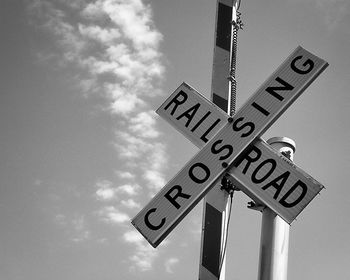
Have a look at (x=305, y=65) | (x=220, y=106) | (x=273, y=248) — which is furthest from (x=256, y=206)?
(x=305, y=65)

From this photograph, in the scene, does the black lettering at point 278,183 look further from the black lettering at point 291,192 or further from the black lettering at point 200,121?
the black lettering at point 200,121

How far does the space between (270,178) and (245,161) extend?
6.7 inches

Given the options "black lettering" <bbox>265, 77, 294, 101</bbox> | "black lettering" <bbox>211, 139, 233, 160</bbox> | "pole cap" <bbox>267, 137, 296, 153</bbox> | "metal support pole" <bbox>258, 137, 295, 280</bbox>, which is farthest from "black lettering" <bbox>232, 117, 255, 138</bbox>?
"pole cap" <bbox>267, 137, 296, 153</bbox>

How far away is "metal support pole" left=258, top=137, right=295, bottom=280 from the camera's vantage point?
276cm

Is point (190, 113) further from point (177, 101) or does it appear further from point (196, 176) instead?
point (196, 176)

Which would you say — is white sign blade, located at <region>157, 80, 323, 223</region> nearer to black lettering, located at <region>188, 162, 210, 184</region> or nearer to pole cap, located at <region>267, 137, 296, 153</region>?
black lettering, located at <region>188, 162, 210, 184</region>

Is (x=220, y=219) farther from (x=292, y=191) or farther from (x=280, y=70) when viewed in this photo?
(x=280, y=70)

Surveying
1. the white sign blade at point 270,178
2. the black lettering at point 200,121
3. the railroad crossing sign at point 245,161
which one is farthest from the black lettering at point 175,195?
the black lettering at point 200,121

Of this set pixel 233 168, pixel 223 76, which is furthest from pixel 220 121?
pixel 223 76

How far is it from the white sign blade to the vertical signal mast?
13.8 inches

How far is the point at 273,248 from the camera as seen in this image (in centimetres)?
284

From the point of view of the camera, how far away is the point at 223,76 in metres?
2.86

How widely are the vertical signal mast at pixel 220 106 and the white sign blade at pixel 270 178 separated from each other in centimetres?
35

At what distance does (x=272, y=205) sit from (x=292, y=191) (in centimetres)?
12
